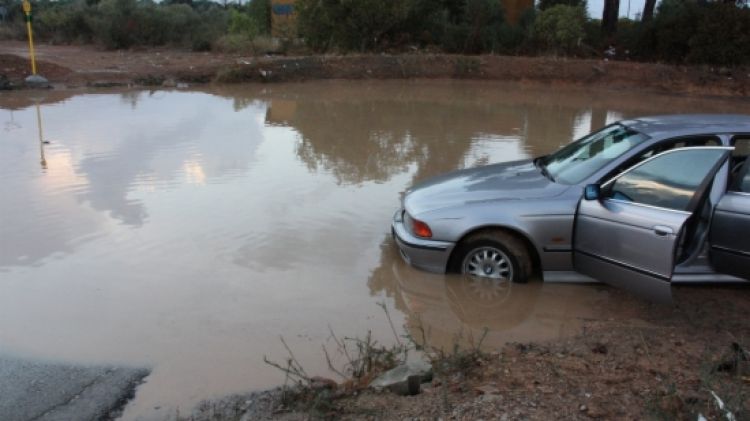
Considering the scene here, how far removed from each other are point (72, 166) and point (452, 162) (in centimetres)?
613

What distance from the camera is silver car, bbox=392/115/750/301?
16.7ft

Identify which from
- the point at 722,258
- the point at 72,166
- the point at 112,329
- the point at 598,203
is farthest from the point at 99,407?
the point at 72,166

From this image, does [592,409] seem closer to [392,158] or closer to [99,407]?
[99,407]

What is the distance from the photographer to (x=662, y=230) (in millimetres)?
4922

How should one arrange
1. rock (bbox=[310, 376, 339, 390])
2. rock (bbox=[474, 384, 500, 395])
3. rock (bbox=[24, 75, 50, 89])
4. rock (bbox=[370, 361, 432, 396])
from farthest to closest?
rock (bbox=[24, 75, 50, 89]) → rock (bbox=[310, 376, 339, 390]) → rock (bbox=[370, 361, 432, 396]) → rock (bbox=[474, 384, 500, 395])

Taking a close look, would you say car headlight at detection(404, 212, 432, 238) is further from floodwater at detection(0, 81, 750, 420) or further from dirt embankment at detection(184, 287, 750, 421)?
dirt embankment at detection(184, 287, 750, 421)

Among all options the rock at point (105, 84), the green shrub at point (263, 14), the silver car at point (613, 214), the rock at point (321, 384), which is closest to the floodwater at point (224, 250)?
the silver car at point (613, 214)

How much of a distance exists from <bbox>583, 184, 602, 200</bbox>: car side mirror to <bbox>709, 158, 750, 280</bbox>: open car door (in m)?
0.88

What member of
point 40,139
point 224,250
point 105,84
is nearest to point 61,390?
point 224,250

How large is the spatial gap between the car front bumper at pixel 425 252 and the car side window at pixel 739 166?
2292 millimetres

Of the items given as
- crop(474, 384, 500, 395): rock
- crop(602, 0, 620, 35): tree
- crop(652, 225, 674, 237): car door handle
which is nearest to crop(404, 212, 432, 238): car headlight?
crop(652, 225, 674, 237): car door handle

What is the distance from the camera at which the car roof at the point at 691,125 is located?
18.2 feet

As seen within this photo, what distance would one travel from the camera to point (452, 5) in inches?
1185

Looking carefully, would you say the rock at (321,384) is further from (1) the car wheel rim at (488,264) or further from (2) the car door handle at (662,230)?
(2) the car door handle at (662,230)
